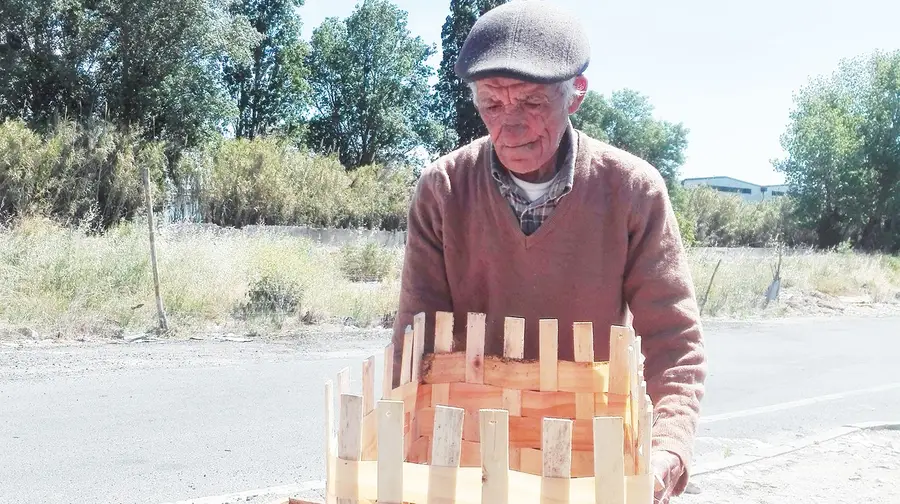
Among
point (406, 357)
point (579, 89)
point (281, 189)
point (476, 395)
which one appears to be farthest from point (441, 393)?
point (281, 189)

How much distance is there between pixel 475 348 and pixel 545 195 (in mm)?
423

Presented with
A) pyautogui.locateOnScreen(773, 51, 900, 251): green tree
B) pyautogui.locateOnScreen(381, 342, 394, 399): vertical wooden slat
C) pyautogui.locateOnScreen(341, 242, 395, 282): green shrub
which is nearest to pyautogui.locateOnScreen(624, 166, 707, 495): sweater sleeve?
pyautogui.locateOnScreen(381, 342, 394, 399): vertical wooden slat

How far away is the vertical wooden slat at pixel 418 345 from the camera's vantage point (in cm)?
190

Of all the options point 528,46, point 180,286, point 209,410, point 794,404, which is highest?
point 528,46

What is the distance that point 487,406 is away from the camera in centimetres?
197

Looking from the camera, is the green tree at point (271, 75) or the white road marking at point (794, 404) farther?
the green tree at point (271, 75)

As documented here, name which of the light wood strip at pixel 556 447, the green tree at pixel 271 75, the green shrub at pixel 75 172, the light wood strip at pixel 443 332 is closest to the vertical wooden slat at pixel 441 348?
the light wood strip at pixel 443 332

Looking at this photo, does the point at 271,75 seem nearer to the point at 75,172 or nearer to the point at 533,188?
the point at 75,172

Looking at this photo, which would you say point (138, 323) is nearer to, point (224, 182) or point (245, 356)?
point (245, 356)

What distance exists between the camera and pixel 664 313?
1835 mm

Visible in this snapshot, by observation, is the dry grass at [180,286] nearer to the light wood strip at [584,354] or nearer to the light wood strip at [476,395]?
the light wood strip at [476,395]

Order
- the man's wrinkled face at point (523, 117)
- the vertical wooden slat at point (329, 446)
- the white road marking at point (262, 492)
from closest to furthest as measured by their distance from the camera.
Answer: the vertical wooden slat at point (329, 446), the man's wrinkled face at point (523, 117), the white road marking at point (262, 492)

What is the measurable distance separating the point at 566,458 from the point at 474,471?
0.53 feet

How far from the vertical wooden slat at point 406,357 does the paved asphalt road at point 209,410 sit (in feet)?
Result: 10.1
